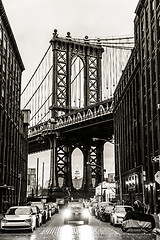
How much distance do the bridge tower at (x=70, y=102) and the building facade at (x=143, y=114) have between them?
3772 centimetres

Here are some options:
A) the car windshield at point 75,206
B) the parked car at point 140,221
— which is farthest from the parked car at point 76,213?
the parked car at point 140,221

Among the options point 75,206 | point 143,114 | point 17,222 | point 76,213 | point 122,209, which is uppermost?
point 143,114

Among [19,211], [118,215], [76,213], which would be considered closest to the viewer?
[19,211]

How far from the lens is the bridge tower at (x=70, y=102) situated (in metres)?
111

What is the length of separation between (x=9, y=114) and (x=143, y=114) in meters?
21.2

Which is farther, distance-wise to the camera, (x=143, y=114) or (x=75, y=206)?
(x=143, y=114)

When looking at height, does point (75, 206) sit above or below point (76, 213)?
above

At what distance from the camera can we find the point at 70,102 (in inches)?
4441

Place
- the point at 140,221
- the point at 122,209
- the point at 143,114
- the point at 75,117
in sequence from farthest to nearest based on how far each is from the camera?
the point at 75,117, the point at 143,114, the point at 122,209, the point at 140,221

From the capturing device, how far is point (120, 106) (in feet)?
262

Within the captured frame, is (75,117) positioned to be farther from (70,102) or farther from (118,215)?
(118,215)

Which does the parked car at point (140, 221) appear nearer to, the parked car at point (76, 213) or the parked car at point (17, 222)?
the parked car at point (17, 222)

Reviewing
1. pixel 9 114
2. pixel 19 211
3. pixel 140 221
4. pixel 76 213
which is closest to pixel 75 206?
pixel 76 213

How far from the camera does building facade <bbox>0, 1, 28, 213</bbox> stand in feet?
192
